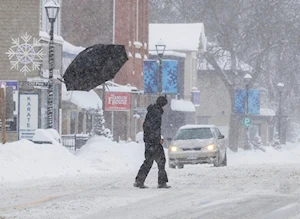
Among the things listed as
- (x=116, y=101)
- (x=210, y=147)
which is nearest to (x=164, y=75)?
(x=116, y=101)

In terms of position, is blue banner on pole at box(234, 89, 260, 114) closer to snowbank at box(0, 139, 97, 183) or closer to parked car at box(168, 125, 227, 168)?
parked car at box(168, 125, 227, 168)

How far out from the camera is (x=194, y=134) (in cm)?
3231

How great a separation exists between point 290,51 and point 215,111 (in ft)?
56.0

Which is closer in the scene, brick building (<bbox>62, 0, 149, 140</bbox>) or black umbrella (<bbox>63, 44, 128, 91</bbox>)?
black umbrella (<bbox>63, 44, 128, 91</bbox>)

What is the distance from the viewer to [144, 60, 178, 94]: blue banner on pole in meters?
52.9

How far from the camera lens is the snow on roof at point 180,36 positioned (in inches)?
2717

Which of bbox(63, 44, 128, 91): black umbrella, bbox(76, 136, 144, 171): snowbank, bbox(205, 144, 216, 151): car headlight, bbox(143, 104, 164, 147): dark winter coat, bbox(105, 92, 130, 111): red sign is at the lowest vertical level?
bbox(76, 136, 144, 171): snowbank

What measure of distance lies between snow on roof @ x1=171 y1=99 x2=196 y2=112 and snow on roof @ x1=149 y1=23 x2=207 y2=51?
161 inches

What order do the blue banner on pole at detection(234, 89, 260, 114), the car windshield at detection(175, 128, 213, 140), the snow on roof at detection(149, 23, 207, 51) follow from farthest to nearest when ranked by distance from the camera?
the snow on roof at detection(149, 23, 207, 51), the blue banner on pole at detection(234, 89, 260, 114), the car windshield at detection(175, 128, 213, 140)

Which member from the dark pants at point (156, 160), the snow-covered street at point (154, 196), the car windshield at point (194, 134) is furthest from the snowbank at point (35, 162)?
the car windshield at point (194, 134)

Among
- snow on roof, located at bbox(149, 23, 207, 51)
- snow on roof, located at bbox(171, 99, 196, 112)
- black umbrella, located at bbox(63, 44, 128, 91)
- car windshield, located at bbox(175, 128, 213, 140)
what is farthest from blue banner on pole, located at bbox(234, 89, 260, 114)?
car windshield, located at bbox(175, 128, 213, 140)

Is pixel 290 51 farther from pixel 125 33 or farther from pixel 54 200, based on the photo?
pixel 54 200

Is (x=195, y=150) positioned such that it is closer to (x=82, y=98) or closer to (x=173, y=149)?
(x=173, y=149)

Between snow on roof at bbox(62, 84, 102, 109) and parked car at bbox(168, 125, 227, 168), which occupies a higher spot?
snow on roof at bbox(62, 84, 102, 109)
